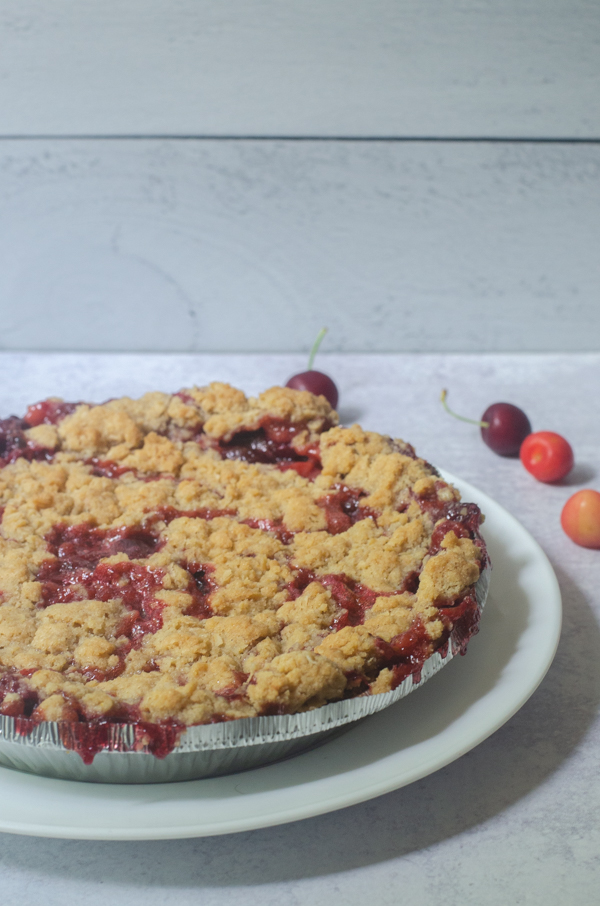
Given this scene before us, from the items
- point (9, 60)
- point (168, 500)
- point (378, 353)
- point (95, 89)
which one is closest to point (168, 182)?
point (95, 89)

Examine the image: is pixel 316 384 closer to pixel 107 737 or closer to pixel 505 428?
pixel 505 428

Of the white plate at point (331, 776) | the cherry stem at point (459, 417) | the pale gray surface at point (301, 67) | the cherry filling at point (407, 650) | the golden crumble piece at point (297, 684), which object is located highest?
the pale gray surface at point (301, 67)

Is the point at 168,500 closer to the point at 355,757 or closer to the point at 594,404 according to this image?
the point at 355,757

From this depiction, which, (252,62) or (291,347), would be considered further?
(291,347)

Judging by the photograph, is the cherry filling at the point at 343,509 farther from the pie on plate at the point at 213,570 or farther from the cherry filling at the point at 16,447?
the cherry filling at the point at 16,447

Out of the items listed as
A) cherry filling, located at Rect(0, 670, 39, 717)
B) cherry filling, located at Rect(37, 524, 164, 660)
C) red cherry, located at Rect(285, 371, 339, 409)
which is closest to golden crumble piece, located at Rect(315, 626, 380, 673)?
cherry filling, located at Rect(37, 524, 164, 660)

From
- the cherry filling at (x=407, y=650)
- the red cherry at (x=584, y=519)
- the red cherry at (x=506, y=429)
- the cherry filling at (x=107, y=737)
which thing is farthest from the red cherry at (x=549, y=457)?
the cherry filling at (x=107, y=737)
